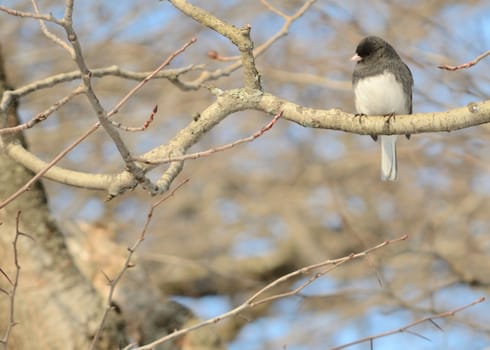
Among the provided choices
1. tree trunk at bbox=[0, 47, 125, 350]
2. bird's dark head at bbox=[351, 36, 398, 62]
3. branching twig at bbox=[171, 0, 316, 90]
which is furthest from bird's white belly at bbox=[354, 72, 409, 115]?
tree trunk at bbox=[0, 47, 125, 350]

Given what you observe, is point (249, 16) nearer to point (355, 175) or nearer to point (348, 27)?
point (355, 175)

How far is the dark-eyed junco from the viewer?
12.7ft

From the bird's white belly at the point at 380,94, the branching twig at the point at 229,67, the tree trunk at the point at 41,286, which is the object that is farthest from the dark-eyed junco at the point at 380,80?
the tree trunk at the point at 41,286

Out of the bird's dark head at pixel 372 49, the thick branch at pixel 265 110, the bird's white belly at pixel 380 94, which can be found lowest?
the thick branch at pixel 265 110

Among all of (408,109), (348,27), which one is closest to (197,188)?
(348,27)

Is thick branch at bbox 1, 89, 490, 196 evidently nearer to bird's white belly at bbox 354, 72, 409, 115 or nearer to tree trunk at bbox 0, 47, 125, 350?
tree trunk at bbox 0, 47, 125, 350

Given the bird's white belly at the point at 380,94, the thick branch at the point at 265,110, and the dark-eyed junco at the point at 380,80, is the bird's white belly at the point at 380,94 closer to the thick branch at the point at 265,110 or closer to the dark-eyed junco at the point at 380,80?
the dark-eyed junco at the point at 380,80

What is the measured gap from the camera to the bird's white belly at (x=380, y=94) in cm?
385

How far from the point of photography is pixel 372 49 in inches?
155

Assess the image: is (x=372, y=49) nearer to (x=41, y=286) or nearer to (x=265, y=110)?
(x=265, y=110)


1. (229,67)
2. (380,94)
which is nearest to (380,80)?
(380,94)

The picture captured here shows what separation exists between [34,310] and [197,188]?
415 centimetres

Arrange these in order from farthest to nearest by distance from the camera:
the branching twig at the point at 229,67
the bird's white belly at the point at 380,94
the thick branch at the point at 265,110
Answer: the bird's white belly at the point at 380,94
the branching twig at the point at 229,67
the thick branch at the point at 265,110

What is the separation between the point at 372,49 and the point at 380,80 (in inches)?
7.0
